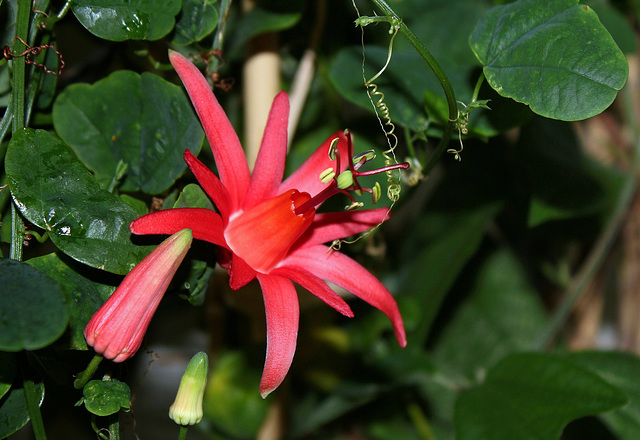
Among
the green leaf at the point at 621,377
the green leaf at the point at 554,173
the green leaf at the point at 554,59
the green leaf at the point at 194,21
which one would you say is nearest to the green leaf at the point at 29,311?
the green leaf at the point at 194,21

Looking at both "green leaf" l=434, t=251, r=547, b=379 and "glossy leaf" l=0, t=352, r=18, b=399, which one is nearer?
"glossy leaf" l=0, t=352, r=18, b=399

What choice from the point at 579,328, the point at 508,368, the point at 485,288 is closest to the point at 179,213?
the point at 508,368

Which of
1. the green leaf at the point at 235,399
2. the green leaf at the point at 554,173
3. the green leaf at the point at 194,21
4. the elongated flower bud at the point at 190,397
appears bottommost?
the green leaf at the point at 235,399

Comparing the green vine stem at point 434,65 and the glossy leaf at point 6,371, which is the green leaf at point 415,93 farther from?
the glossy leaf at point 6,371

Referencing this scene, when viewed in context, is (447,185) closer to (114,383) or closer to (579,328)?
(579,328)

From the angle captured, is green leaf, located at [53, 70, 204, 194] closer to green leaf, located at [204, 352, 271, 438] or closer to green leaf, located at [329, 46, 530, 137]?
green leaf, located at [329, 46, 530, 137]

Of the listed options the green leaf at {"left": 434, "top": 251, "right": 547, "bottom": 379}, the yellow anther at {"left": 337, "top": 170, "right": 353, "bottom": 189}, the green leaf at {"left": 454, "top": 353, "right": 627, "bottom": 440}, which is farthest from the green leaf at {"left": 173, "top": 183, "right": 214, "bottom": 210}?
the green leaf at {"left": 434, "top": 251, "right": 547, "bottom": 379}
